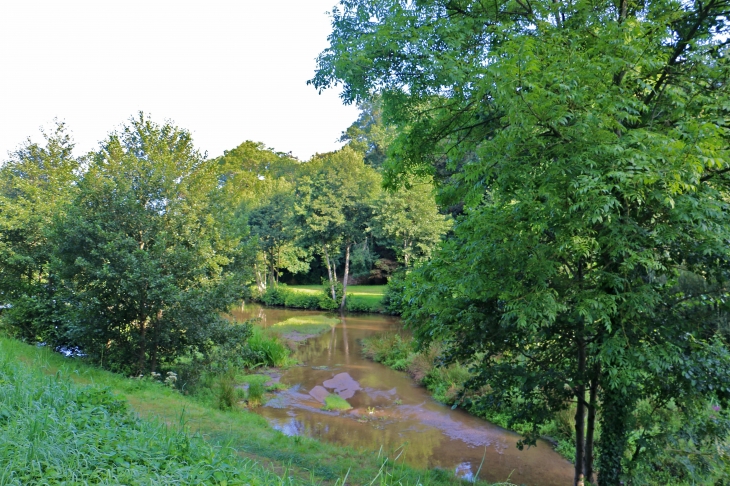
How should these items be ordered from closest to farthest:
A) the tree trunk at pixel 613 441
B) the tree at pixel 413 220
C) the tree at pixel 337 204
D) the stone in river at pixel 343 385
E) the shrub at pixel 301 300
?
the tree trunk at pixel 613 441 → the stone in river at pixel 343 385 → the tree at pixel 413 220 → the tree at pixel 337 204 → the shrub at pixel 301 300

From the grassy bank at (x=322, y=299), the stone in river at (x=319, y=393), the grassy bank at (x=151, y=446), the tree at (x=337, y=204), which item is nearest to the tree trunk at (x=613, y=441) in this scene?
the grassy bank at (x=151, y=446)

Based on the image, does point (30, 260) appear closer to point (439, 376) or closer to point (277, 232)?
point (439, 376)

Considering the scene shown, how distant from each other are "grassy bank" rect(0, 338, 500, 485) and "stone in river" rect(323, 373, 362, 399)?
5.53 m

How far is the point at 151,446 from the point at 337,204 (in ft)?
92.1

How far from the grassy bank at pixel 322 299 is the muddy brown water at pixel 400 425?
13.5 metres

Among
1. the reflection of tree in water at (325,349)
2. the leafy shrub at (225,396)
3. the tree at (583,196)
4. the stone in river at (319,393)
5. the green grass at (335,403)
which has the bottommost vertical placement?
the reflection of tree in water at (325,349)

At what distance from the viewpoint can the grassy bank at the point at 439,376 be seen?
10141 mm

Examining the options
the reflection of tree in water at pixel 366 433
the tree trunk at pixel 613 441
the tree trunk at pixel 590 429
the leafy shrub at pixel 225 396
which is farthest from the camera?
the leafy shrub at pixel 225 396

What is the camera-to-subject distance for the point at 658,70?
5320mm

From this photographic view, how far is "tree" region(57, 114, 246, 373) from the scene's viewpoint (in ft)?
33.5

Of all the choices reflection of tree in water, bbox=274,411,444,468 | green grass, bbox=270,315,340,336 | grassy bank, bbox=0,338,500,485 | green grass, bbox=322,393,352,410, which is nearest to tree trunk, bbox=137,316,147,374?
grassy bank, bbox=0,338,500,485

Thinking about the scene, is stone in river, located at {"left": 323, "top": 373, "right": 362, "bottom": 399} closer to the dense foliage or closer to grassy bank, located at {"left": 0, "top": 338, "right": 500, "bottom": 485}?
the dense foliage

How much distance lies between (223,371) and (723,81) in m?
11.2

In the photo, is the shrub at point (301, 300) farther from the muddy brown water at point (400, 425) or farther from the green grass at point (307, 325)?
the muddy brown water at point (400, 425)
